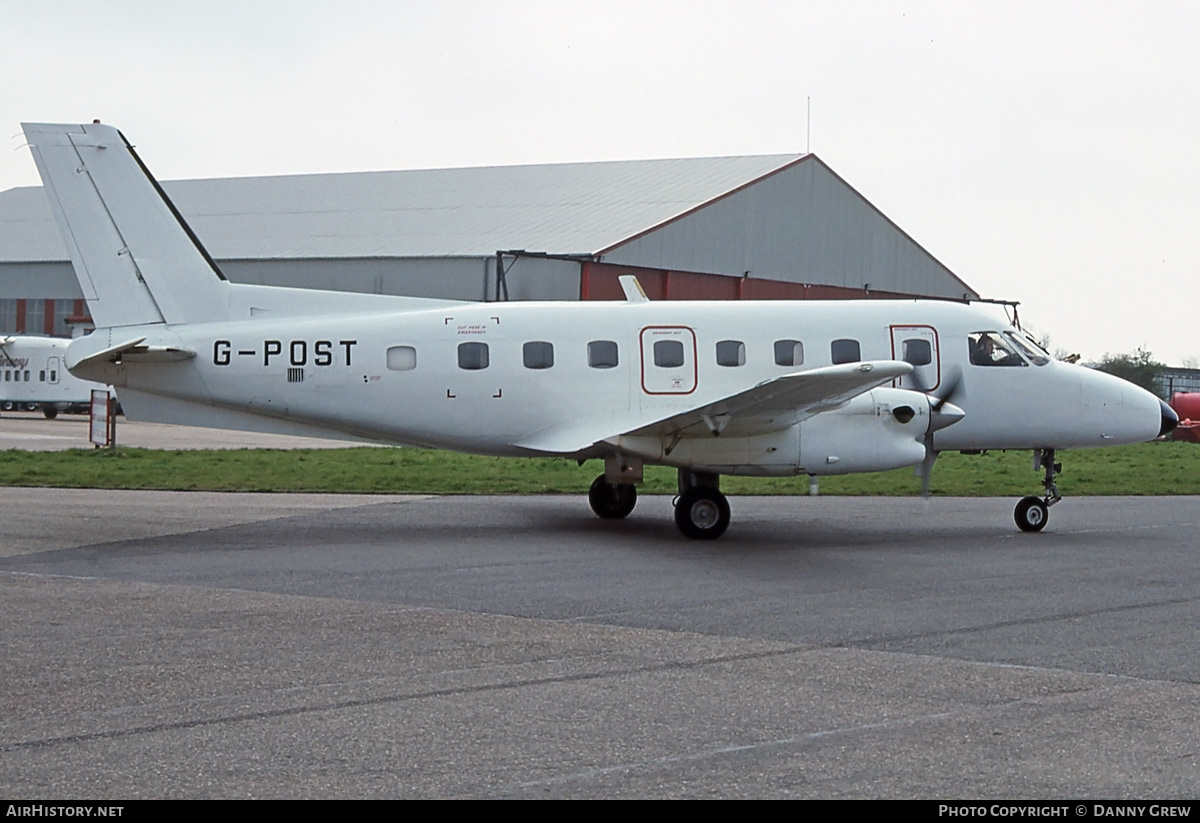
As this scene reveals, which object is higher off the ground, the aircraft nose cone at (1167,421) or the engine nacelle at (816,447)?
the aircraft nose cone at (1167,421)

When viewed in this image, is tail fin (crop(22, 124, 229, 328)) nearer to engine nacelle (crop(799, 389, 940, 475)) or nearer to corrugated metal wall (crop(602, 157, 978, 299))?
engine nacelle (crop(799, 389, 940, 475))

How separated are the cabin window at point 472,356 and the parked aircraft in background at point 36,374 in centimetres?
3705

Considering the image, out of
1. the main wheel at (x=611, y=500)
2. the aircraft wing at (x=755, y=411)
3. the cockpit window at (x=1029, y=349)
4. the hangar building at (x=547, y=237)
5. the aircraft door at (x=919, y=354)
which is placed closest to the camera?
the aircraft wing at (x=755, y=411)

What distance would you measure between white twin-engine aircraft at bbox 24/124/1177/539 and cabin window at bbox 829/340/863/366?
31 millimetres

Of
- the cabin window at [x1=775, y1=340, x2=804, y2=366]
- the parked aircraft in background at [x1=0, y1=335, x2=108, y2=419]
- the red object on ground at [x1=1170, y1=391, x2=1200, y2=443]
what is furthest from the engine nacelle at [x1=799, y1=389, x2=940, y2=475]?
the parked aircraft in background at [x1=0, y1=335, x2=108, y2=419]

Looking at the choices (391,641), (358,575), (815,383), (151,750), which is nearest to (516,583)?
(358,575)

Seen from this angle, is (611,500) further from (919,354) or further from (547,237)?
(547,237)

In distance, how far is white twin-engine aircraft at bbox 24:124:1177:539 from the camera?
17938mm

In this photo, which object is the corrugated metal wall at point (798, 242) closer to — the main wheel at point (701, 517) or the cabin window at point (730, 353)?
the cabin window at point (730, 353)

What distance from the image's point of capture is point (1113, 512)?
23.1 metres

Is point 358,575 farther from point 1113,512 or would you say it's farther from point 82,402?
point 82,402

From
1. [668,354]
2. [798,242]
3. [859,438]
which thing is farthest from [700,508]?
[798,242]

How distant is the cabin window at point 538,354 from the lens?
18938 millimetres

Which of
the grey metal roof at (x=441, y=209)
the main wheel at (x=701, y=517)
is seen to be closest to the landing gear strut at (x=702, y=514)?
the main wheel at (x=701, y=517)
